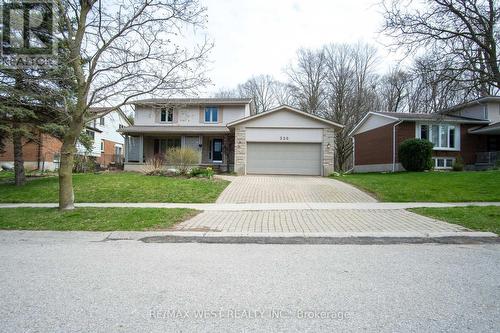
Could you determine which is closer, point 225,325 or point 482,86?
point 225,325

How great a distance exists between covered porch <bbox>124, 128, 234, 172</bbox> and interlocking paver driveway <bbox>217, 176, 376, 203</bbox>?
8618 millimetres

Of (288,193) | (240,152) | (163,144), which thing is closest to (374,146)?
(240,152)

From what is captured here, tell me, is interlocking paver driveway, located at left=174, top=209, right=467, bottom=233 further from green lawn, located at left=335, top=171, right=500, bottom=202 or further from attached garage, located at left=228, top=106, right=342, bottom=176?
attached garage, located at left=228, top=106, right=342, bottom=176

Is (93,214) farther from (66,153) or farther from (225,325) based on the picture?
(225,325)

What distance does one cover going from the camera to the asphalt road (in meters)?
2.82

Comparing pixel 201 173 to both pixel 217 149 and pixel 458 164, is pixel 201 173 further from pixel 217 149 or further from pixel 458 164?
pixel 458 164

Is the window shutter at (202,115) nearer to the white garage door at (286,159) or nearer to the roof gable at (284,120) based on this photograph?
the roof gable at (284,120)

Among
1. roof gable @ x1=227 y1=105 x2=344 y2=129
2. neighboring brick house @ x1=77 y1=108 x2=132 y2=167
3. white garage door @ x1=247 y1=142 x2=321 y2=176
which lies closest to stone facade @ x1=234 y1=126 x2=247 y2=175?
white garage door @ x1=247 y1=142 x2=321 y2=176

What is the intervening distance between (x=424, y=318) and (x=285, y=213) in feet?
20.4

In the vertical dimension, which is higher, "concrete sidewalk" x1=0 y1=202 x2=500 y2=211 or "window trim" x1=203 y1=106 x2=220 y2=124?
"window trim" x1=203 y1=106 x2=220 y2=124

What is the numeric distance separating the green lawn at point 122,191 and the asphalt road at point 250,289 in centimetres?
616

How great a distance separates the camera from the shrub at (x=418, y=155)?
19741mm

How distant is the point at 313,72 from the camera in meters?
39.2

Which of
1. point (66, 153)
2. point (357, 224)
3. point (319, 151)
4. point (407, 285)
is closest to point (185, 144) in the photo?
point (319, 151)
